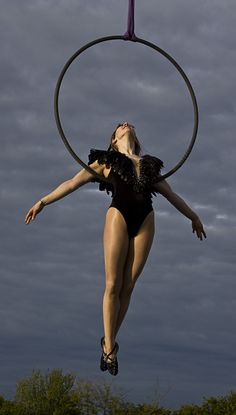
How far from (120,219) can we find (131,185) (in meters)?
0.46

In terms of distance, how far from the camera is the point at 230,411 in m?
38.8

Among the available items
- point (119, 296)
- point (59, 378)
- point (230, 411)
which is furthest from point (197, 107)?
point (59, 378)

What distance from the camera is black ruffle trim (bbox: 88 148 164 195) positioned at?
12.0 m

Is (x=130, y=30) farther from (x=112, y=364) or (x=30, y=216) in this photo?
(x=112, y=364)

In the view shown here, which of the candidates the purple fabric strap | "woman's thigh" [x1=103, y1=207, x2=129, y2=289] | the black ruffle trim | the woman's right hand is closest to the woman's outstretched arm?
the black ruffle trim

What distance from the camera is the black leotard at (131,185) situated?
11984 mm

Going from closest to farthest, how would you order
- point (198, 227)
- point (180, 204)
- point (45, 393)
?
point (180, 204) → point (198, 227) → point (45, 393)

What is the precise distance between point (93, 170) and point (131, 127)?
0.98m

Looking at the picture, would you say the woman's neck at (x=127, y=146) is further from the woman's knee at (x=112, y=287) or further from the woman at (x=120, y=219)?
the woman's knee at (x=112, y=287)

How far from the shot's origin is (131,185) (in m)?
12.0

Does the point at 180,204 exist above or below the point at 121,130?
below

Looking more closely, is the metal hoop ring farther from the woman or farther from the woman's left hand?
the woman's left hand

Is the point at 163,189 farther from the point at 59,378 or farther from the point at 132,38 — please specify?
the point at 59,378

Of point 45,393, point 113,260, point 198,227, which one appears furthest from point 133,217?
point 45,393
